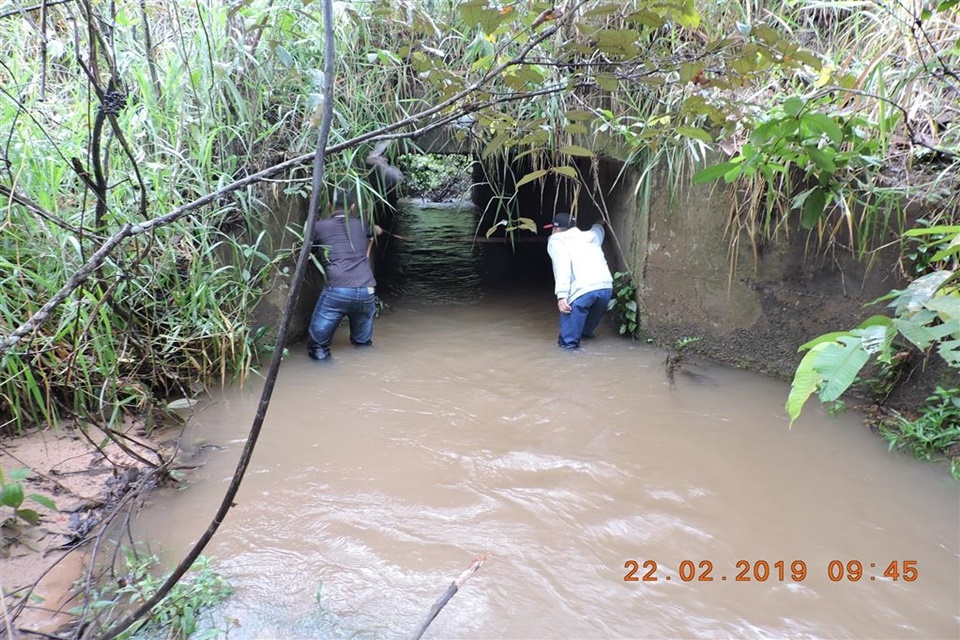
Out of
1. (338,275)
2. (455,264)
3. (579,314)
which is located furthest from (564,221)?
(455,264)

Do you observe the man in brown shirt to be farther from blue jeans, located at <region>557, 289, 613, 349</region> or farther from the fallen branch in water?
the fallen branch in water

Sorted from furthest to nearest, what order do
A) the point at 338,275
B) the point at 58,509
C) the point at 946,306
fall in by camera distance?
the point at 338,275 → the point at 58,509 → the point at 946,306

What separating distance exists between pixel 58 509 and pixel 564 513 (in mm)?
2231

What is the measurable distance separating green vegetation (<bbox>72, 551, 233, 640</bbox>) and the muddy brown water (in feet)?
0.28

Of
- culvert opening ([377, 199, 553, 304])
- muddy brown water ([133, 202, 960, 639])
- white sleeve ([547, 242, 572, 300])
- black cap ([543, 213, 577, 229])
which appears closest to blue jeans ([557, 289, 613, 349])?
white sleeve ([547, 242, 572, 300])

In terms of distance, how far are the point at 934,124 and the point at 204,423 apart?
15.6 ft

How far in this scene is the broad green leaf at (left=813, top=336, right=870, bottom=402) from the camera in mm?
1151

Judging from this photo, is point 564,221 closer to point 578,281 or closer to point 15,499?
point 578,281

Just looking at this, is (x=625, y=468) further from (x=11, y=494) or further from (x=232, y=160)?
(x=232, y=160)

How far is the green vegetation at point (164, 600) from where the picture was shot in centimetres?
191

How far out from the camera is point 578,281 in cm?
496
